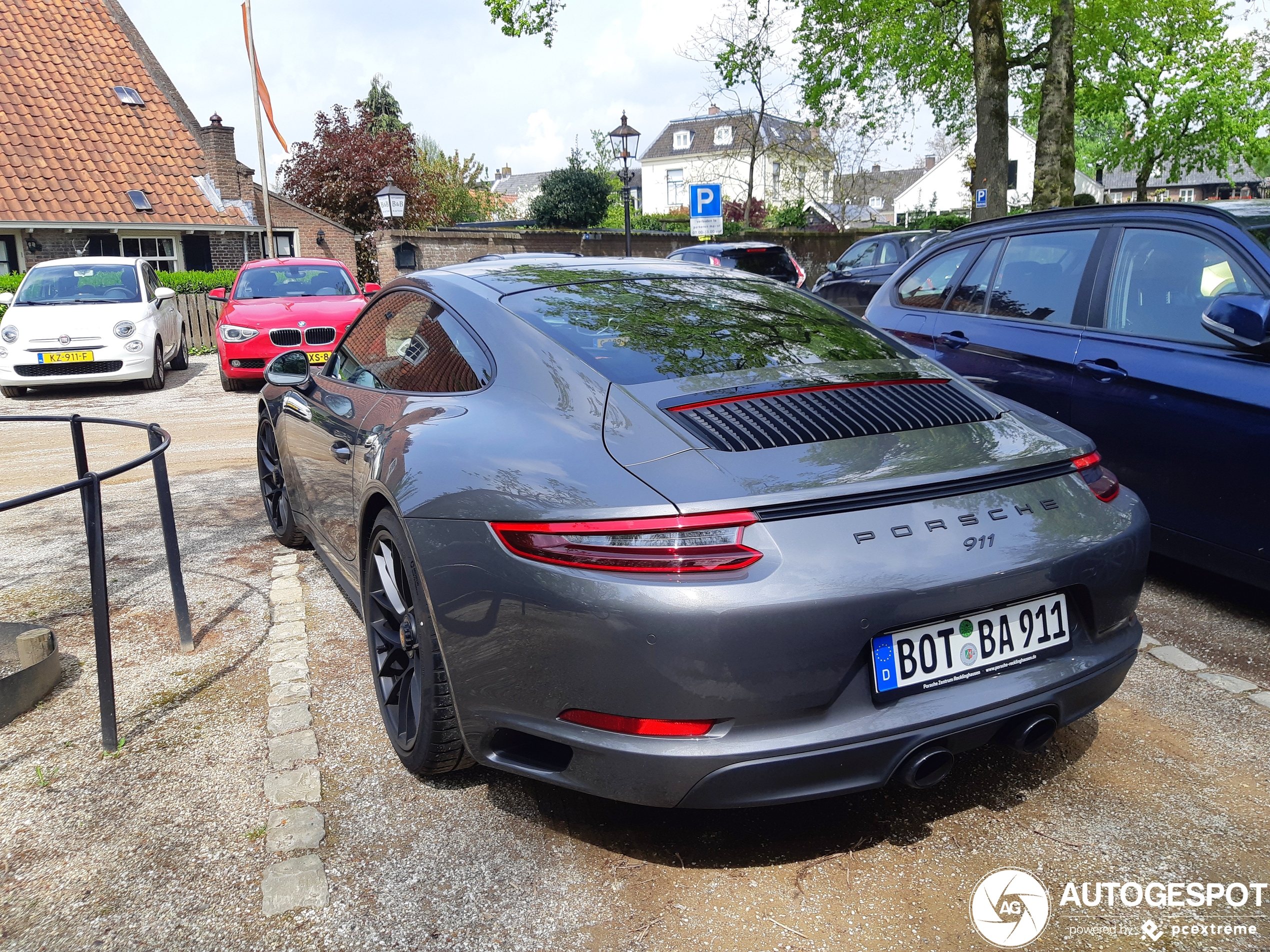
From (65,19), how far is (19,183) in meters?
6.47

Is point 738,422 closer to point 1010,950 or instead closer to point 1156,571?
point 1010,950

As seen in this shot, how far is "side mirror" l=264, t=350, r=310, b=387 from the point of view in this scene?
181 inches

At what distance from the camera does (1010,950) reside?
2213 millimetres

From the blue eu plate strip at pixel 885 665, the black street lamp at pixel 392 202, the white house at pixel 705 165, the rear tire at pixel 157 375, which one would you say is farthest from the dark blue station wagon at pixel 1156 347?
the white house at pixel 705 165

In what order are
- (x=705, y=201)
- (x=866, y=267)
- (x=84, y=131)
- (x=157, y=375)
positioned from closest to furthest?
(x=157, y=375)
(x=866, y=267)
(x=705, y=201)
(x=84, y=131)

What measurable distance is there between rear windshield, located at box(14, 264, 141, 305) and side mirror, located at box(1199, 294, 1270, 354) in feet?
44.9

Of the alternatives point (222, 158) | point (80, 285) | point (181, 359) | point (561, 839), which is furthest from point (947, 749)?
point (222, 158)

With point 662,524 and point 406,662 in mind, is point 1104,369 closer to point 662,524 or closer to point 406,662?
point 662,524

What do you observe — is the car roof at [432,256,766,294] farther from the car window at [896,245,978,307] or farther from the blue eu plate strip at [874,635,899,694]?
the car window at [896,245,978,307]

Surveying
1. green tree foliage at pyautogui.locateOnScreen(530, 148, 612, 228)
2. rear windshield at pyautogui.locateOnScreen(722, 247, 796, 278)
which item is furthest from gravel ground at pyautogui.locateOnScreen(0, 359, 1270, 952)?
green tree foliage at pyautogui.locateOnScreen(530, 148, 612, 228)

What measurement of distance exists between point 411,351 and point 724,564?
5.83 ft

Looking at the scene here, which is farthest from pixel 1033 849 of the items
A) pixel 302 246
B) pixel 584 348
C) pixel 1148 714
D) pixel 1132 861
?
pixel 302 246

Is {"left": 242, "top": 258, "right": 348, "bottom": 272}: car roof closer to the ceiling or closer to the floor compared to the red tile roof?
closer to the floor

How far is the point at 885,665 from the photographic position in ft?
7.47
